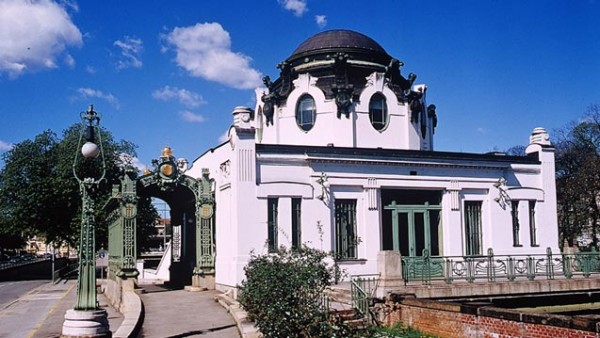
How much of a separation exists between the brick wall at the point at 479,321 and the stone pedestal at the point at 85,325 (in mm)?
7197

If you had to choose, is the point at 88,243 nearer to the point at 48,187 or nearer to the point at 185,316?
the point at 185,316

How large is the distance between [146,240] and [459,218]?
38585mm

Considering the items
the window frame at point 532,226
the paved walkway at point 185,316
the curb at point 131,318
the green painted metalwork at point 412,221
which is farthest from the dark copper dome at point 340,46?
the curb at point 131,318

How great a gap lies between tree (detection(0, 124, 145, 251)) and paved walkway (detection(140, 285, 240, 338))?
27356 mm

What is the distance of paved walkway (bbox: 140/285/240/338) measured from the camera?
15.8 metres

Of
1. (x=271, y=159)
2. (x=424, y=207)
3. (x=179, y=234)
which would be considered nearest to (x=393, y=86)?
(x=424, y=207)

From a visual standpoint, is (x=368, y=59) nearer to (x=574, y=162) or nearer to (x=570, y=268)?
(x=570, y=268)

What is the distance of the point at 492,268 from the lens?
20.1 metres

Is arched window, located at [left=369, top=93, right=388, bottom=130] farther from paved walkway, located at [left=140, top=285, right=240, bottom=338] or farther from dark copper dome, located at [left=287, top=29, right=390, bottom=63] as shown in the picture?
paved walkway, located at [left=140, top=285, right=240, bottom=338]

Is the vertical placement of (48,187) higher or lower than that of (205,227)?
higher

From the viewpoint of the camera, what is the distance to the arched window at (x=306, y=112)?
92.2 ft

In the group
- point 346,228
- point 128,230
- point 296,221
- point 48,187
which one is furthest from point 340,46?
point 48,187

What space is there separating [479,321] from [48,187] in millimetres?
44023

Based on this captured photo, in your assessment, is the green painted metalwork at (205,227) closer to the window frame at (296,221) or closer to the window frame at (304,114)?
the window frame at (296,221)
